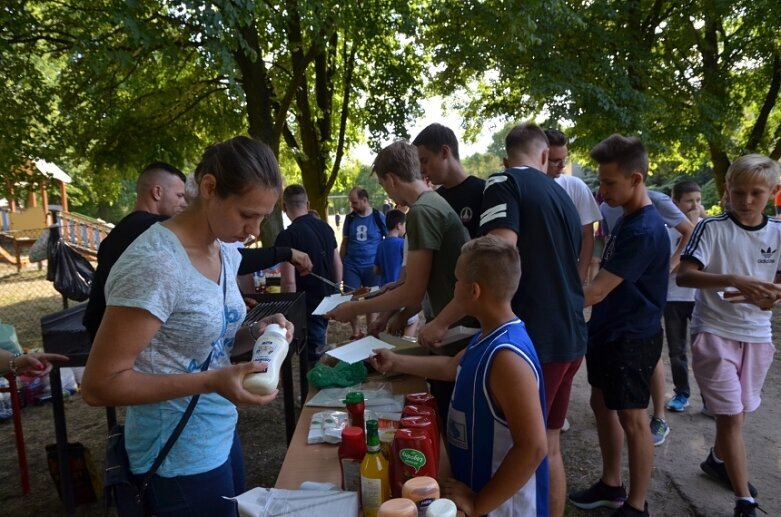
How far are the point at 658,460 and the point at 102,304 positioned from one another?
3707 millimetres

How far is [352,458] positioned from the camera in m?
1.61

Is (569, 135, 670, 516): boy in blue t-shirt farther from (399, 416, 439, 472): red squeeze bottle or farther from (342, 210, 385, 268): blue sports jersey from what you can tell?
(342, 210, 385, 268): blue sports jersey

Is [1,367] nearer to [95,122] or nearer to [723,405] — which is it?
[723,405]

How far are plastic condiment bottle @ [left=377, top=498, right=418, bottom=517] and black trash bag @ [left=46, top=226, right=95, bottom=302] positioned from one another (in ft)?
26.0

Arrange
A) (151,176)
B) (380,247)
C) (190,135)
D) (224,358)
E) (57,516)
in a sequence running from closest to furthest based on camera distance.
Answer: (224,358), (151,176), (57,516), (380,247), (190,135)

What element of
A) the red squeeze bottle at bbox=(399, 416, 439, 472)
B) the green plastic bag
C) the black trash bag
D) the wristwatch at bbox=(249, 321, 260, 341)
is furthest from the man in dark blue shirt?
the black trash bag

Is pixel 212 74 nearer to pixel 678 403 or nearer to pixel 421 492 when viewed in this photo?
pixel 678 403

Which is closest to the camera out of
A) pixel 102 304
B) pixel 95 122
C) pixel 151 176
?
pixel 102 304

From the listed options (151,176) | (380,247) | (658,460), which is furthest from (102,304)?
(380,247)

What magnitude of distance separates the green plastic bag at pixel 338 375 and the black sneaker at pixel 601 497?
160 cm

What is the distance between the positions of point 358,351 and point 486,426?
3.42ft

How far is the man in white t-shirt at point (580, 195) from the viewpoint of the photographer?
4098 mm

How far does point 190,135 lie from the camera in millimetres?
9695

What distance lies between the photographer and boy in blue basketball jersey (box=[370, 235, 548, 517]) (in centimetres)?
154
